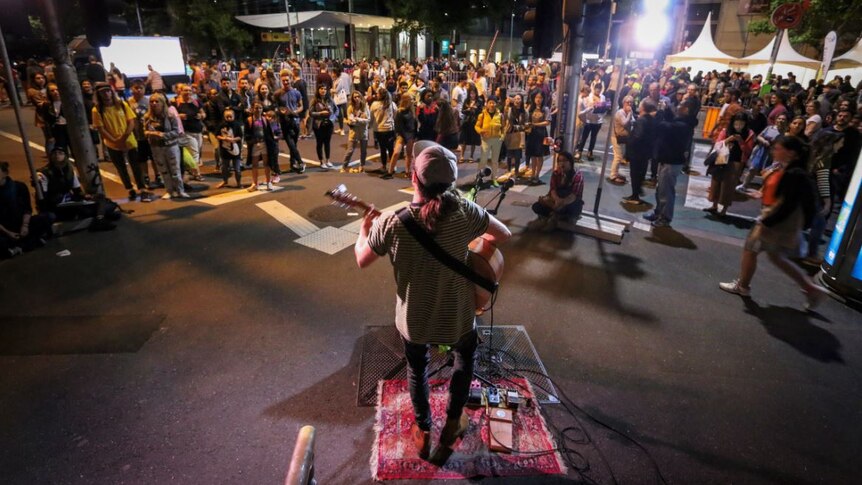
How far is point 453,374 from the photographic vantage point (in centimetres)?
304

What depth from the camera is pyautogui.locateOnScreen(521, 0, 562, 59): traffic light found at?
22.6ft

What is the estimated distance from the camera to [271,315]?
5.05 metres

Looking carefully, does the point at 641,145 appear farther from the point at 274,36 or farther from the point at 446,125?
the point at 274,36

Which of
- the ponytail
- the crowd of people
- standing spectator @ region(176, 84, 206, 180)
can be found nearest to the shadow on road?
the crowd of people

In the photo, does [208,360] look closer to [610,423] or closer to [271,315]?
[271,315]

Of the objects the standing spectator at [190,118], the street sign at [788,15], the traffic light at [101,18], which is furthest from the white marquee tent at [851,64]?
the traffic light at [101,18]

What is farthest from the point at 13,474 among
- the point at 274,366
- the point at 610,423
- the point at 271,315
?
the point at 610,423

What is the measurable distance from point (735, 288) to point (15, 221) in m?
9.71

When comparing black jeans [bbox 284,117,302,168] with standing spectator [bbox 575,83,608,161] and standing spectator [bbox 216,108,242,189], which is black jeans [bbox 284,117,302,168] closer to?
standing spectator [bbox 216,108,242,189]

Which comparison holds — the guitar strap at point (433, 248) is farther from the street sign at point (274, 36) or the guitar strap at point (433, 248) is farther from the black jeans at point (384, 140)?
the street sign at point (274, 36)

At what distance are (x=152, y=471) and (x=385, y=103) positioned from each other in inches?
344

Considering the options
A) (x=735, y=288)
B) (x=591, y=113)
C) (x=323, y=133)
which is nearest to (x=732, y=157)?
(x=735, y=288)

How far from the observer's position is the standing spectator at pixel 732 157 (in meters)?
7.72

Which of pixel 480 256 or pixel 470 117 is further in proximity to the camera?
pixel 470 117
